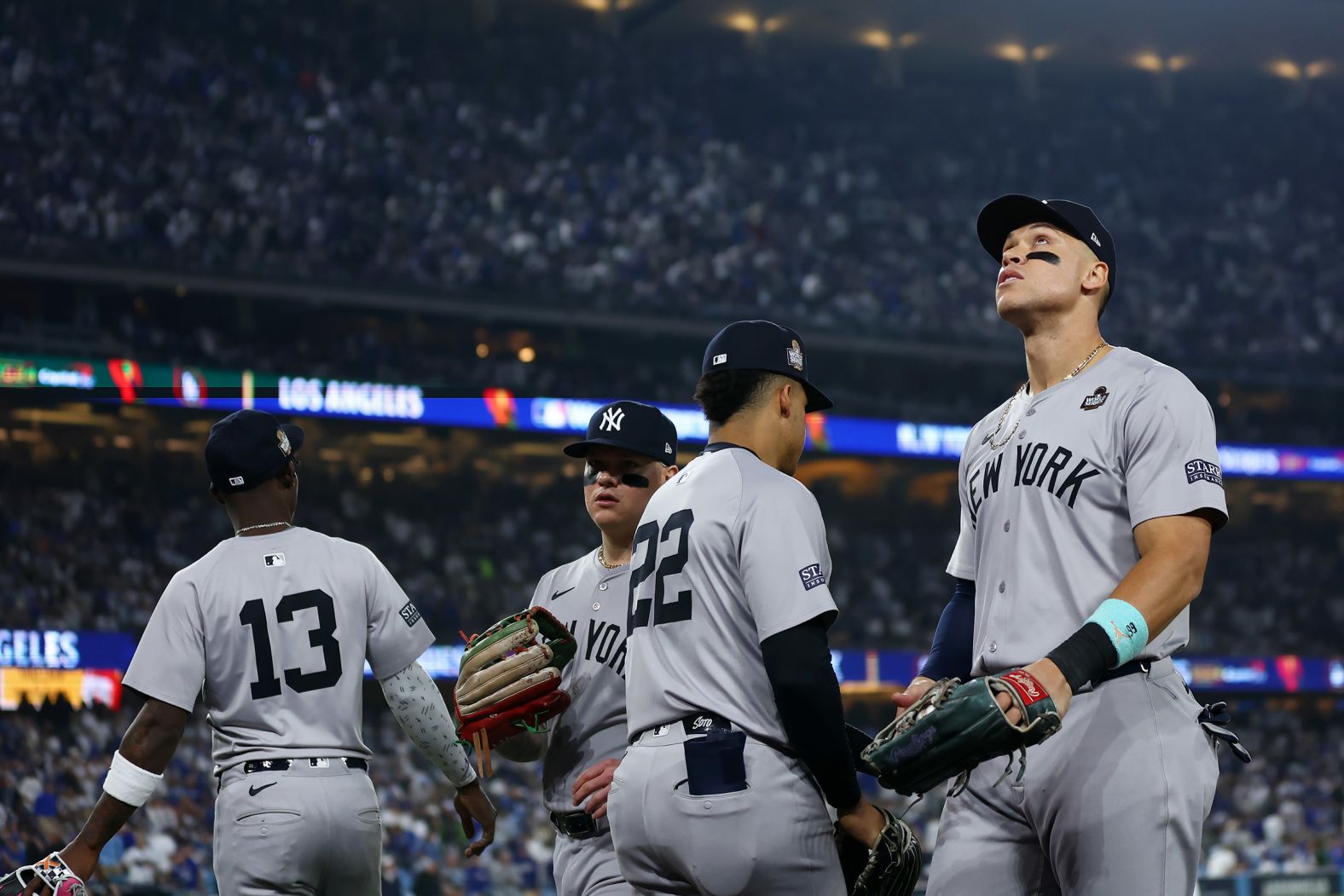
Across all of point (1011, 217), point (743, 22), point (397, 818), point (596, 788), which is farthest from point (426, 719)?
point (743, 22)

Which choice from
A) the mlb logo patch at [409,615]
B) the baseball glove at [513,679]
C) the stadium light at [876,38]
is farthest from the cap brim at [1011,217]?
the stadium light at [876,38]

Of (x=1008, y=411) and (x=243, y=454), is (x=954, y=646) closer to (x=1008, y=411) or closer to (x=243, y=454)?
(x=1008, y=411)

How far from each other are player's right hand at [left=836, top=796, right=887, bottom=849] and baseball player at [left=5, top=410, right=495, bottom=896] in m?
1.70

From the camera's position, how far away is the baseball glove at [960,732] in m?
2.79

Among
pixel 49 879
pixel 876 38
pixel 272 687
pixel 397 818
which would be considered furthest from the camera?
pixel 876 38

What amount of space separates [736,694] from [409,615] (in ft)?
5.92

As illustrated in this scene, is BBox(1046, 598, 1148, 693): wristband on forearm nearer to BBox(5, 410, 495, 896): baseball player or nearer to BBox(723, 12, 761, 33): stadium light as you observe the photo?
BBox(5, 410, 495, 896): baseball player

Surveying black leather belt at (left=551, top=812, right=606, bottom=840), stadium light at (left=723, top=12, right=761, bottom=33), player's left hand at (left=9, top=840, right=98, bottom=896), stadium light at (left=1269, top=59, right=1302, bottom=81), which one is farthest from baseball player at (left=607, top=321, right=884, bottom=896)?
stadium light at (left=1269, top=59, right=1302, bottom=81)

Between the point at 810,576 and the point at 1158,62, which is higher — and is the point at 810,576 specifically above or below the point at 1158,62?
below

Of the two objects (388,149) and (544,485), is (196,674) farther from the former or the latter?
(388,149)

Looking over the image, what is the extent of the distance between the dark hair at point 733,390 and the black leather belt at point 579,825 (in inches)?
59.5

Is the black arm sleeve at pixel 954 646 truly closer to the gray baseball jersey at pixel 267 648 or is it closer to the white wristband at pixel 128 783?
the gray baseball jersey at pixel 267 648

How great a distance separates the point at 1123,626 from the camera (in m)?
2.93

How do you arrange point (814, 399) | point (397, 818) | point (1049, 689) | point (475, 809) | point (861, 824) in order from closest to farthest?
point (1049, 689) → point (861, 824) → point (814, 399) → point (475, 809) → point (397, 818)
